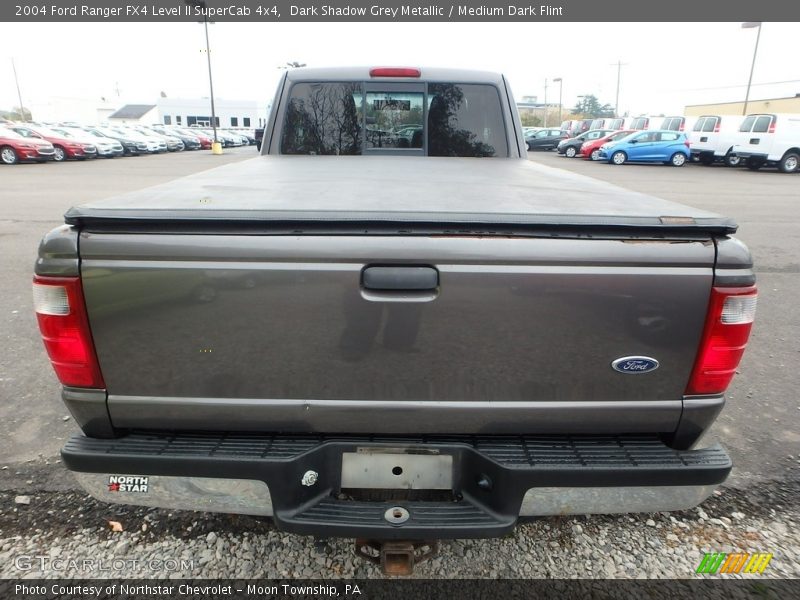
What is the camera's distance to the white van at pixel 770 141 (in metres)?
20.8

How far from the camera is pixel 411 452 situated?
1.77 m

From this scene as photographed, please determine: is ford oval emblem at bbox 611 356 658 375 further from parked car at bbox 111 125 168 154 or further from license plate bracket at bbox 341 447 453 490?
parked car at bbox 111 125 168 154

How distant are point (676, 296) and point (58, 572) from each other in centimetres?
275

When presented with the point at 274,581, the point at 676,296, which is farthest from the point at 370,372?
the point at 274,581

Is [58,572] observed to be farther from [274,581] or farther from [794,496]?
[794,496]

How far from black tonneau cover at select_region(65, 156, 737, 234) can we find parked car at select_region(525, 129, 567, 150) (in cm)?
3891

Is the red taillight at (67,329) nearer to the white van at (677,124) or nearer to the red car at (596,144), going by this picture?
the red car at (596,144)

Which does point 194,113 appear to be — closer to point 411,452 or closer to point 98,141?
point 98,141

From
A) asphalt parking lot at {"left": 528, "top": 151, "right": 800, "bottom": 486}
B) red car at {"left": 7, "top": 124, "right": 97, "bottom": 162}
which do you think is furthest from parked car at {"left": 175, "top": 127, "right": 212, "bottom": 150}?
asphalt parking lot at {"left": 528, "top": 151, "right": 800, "bottom": 486}

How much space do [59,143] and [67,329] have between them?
28.4 meters

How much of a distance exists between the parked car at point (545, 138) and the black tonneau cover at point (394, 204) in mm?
38907

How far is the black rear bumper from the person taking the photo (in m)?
1.68

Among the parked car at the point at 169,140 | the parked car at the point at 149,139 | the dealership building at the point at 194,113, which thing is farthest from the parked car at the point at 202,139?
the dealership building at the point at 194,113

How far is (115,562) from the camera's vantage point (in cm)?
229
